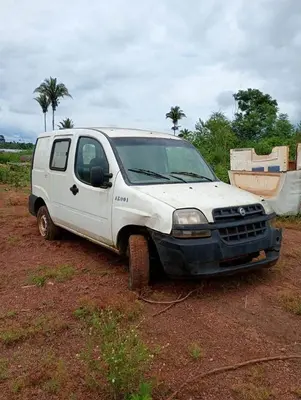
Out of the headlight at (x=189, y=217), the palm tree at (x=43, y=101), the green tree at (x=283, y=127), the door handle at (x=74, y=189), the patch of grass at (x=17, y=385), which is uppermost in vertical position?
the palm tree at (x=43, y=101)

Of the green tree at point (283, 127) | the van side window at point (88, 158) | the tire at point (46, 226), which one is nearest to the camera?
the van side window at point (88, 158)

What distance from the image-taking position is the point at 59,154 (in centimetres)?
600

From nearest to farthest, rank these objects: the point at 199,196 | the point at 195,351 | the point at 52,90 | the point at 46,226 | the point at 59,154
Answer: the point at 195,351 → the point at 199,196 → the point at 59,154 → the point at 46,226 → the point at 52,90

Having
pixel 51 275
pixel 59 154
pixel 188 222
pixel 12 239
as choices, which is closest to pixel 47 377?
pixel 188 222

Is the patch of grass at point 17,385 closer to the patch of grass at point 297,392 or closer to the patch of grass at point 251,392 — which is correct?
the patch of grass at point 251,392

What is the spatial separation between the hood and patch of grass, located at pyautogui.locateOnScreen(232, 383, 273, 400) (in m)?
1.65

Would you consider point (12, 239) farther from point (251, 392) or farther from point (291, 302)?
point (251, 392)

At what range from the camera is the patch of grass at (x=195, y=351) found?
9.71ft

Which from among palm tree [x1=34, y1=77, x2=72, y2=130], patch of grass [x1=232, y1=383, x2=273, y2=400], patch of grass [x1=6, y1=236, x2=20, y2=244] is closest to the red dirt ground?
patch of grass [x1=232, y1=383, x2=273, y2=400]

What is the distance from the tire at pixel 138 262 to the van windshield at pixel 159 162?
721mm

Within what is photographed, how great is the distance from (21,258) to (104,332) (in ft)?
10.2

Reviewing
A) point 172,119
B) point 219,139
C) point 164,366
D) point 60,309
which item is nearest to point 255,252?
point 164,366

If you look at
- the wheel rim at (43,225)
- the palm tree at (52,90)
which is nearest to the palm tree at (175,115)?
the palm tree at (52,90)

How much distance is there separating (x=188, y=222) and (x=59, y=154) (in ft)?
9.84
